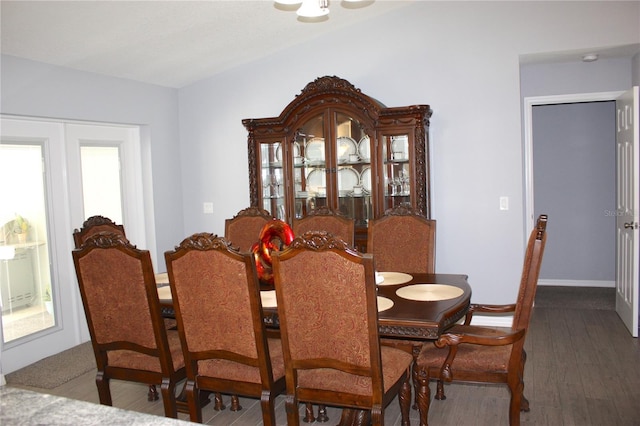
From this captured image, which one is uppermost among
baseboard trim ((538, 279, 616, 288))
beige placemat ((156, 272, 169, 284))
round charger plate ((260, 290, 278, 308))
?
beige placemat ((156, 272, 169, 284))

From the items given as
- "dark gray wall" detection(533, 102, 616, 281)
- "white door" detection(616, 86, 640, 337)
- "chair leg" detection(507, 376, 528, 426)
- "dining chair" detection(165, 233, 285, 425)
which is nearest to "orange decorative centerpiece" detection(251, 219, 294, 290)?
"dining chair" detection(165, 233, 285, 425)

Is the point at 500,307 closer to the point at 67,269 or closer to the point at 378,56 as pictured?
the point at 378,56

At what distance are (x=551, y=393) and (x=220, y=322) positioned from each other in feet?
6.65

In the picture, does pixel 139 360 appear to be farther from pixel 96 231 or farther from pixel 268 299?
pixel 96 231

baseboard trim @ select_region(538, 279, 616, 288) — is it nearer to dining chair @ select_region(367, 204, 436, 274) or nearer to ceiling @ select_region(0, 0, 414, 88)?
dining chair @ select_region(367, 204, 436, 274)

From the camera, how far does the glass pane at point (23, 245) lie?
157 inches

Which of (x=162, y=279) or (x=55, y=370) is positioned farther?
(x=55, y=370)

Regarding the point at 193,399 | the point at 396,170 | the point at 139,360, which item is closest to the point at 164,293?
the point at 139,360

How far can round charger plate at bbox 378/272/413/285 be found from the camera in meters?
3.12

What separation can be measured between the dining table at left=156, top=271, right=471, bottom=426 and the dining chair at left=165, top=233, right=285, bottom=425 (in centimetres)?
19

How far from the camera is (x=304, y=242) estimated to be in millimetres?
2188

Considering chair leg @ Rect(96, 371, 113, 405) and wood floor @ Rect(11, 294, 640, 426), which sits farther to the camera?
wood floor @ Rect(11, 294, 640, 426)

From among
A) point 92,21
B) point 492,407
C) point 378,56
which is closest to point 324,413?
point 492,407

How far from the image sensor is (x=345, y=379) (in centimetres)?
234
